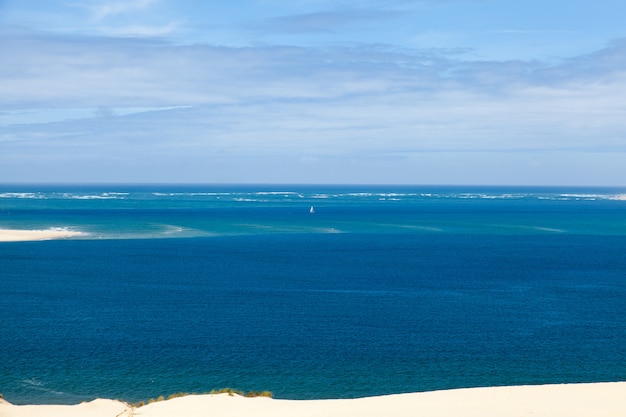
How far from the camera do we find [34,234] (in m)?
112

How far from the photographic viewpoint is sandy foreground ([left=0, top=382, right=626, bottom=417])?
26922 millimetres

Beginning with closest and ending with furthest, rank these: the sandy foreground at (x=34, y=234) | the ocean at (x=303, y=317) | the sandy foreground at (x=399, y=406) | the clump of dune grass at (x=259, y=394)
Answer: the sandy foreground at (x=399, y=406), the clump of dune grass at (x=259, y=394), the ocean at (x=303, y=317), the sandy foreground at (x=34, y=234)

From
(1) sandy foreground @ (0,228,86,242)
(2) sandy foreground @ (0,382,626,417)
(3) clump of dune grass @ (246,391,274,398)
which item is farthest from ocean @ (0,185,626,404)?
(1) sandy foreground @ (0,228,86,242)

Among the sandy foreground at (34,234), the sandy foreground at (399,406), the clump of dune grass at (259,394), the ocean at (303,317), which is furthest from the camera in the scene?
the sandy foreground at (34,234)

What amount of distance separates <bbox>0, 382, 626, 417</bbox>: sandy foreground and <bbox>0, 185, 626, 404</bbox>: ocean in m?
4.20

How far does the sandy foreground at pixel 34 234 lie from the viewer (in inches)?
4208

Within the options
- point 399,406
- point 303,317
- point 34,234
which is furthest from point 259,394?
point 34,234

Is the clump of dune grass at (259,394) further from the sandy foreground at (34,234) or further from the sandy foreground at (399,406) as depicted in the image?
the sandy foreground at (34,234)

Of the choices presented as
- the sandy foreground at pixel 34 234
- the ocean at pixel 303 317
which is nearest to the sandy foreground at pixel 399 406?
the ocean at pixel 303 317

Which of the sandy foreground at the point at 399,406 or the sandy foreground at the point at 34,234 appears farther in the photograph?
the sandy foreground at the point at 34,234

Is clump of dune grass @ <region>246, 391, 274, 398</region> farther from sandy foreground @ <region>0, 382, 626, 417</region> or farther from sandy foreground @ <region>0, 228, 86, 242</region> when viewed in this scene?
sandy foreground @ <region>0, 228, 86, 242</region>

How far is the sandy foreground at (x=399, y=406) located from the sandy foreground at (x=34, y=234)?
276ft

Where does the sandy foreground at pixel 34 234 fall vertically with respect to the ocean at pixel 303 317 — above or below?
above

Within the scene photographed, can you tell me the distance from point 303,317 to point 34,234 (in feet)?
251
